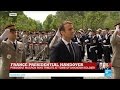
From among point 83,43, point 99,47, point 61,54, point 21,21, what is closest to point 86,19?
point 83,43

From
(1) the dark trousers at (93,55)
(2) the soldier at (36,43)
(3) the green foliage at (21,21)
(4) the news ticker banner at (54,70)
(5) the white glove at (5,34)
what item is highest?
(3) the green foliage at (21,21)

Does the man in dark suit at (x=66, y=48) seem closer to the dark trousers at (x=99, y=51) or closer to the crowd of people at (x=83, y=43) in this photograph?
the crowd of people at (x=83, y=43)

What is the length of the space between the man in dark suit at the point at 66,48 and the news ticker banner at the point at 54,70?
0.36 ft

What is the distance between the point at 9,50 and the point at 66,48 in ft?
3.41

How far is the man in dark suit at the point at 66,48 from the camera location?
15.2 ft

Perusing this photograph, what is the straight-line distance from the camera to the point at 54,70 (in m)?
4.68

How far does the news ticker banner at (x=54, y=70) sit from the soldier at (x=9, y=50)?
0.09 meters

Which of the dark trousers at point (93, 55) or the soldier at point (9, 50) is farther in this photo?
the soldier at point (9, 50)

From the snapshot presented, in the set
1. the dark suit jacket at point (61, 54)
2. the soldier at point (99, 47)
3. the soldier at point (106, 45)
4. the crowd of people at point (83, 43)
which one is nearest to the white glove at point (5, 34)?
the crowd of people at point (83, 43)

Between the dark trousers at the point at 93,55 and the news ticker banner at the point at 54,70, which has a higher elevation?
the dark trousers at the point at 93,55

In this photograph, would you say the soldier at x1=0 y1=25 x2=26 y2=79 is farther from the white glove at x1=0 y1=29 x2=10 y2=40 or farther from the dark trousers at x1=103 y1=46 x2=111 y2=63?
the dark trousers at x1=103 y1=46 x2=111 y2=63

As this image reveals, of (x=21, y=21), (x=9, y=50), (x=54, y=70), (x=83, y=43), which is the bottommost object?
(x=54, y=70)

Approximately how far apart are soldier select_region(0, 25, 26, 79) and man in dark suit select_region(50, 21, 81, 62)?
1.88ft

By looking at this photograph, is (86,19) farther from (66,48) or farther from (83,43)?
(66,48)
